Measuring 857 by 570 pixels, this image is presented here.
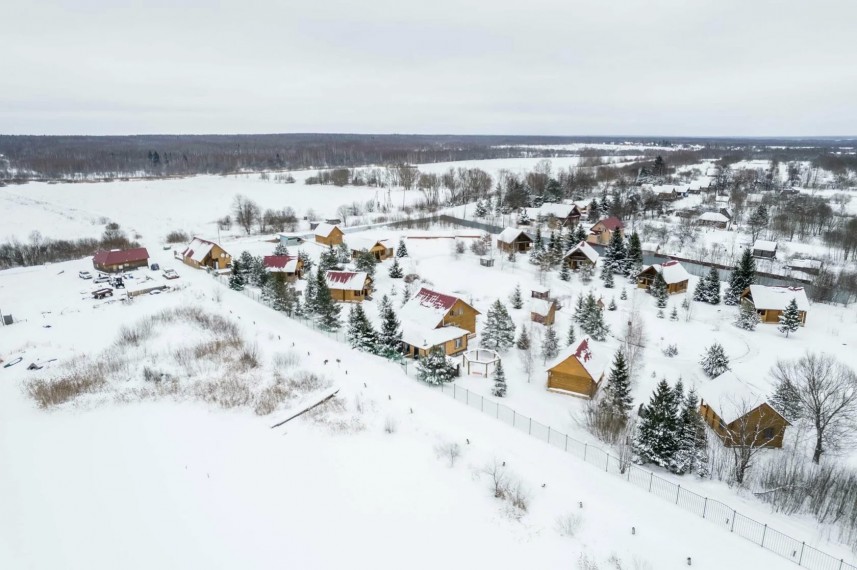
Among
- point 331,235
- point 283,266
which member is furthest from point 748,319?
point 331,235

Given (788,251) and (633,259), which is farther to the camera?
(788,251)

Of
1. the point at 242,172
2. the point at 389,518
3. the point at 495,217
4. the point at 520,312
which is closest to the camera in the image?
the point at 389,518

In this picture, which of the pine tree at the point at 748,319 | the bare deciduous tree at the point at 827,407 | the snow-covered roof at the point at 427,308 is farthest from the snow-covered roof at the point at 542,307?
the bare deciduous tree at the point at 827,407

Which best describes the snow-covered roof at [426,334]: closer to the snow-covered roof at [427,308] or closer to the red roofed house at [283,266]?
the snow-covered roof at [427,308]

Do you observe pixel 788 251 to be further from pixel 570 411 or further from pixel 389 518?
pixel 389 518

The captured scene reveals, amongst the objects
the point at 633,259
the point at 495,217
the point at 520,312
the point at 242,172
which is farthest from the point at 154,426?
the point at 242,172

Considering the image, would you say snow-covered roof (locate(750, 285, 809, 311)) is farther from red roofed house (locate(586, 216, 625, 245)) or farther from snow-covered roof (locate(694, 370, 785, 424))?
red roofed house (locate(586, 216, 625, 245))

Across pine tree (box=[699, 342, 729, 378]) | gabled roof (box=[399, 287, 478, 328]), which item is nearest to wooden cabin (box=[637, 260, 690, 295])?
pine tree (box=[699, 342, 729, 378])
